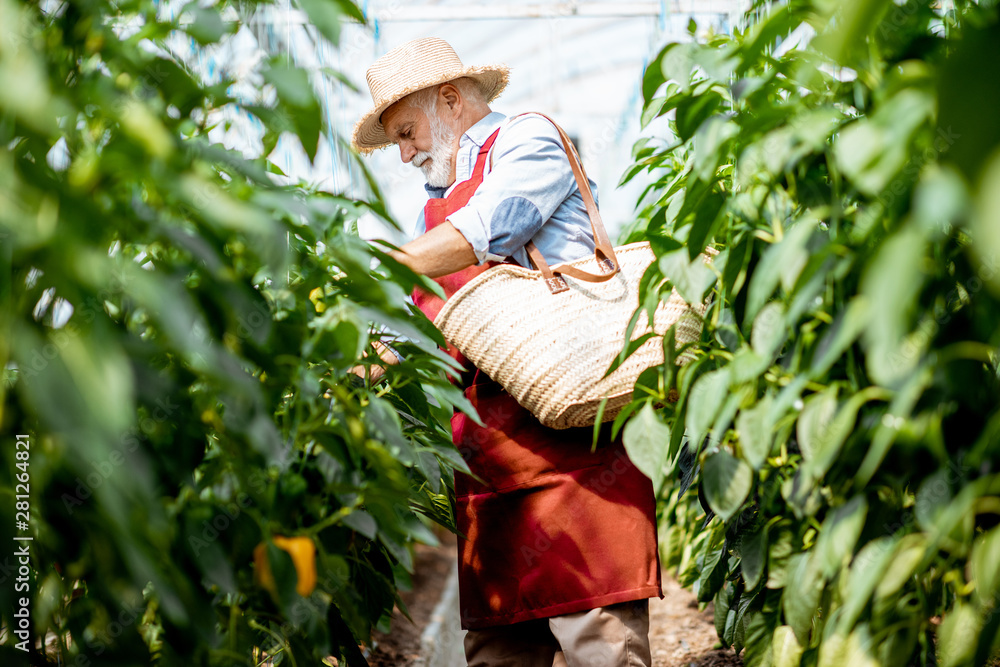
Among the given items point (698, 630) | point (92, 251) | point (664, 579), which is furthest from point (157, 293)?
point (664, 579)

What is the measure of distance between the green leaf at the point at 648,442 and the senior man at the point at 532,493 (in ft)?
1.22

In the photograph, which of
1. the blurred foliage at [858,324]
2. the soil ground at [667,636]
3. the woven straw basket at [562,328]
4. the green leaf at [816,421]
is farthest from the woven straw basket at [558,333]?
the soil ground at [667,636]

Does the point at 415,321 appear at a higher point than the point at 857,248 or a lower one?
lower

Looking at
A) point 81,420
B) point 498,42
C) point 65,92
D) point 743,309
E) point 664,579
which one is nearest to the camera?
point 81,420

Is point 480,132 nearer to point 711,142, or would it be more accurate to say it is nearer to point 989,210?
point 711,142

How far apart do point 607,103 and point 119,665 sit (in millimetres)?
6469

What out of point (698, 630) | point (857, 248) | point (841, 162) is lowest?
point (698, 630)

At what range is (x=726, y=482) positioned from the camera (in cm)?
81

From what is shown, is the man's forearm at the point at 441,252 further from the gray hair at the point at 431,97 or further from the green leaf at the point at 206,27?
the green leaf at the point at 206,27

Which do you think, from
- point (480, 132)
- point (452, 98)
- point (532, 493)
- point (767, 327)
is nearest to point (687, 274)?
point (767, 327)

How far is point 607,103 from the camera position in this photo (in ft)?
21.9

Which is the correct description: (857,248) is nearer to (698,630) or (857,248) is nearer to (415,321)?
(415,321)

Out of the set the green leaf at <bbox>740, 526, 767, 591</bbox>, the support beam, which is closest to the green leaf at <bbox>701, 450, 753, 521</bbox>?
the green leaf at <bbox>740, 526, 767, 591</bbox>

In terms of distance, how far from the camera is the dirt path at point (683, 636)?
6.29 ft
